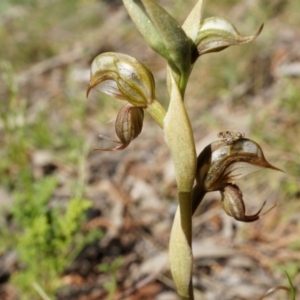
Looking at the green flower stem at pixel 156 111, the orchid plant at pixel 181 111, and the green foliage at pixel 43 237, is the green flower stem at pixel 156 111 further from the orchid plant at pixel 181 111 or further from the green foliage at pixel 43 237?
the green foliage at pixel 43 237

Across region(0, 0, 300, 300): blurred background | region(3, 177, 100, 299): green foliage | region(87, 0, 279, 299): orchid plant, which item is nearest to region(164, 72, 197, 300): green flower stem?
region(87, 0, 279, 299): orchid plant

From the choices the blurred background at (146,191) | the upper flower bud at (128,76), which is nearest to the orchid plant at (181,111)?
the upper flower bud at (128,76)

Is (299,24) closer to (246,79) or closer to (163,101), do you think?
(246,79)

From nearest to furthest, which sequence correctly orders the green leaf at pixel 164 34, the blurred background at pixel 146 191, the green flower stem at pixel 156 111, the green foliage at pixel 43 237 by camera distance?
1. the green leaf at pixel 164 34
2. the green flower stem at pixel 156 111
3. the green foliage at pixel 43 237
4. the blurred background at pixel 146 191

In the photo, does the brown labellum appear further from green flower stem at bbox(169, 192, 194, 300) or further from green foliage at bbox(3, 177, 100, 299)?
green foliage at bbox(3, 177, 100, 299)

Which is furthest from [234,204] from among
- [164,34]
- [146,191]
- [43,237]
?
[146,191]

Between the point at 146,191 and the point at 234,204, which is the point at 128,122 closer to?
the point at 234,204

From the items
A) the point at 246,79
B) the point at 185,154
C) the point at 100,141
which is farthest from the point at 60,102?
the point at 185,154

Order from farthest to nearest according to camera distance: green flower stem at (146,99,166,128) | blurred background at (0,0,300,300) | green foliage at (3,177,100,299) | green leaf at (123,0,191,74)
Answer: blurred background at (0,0,300,300)
green foliage at (3,177,100,299)
green flower stem at (146,99,166,128)
green leaf at (123,0,191,74)
